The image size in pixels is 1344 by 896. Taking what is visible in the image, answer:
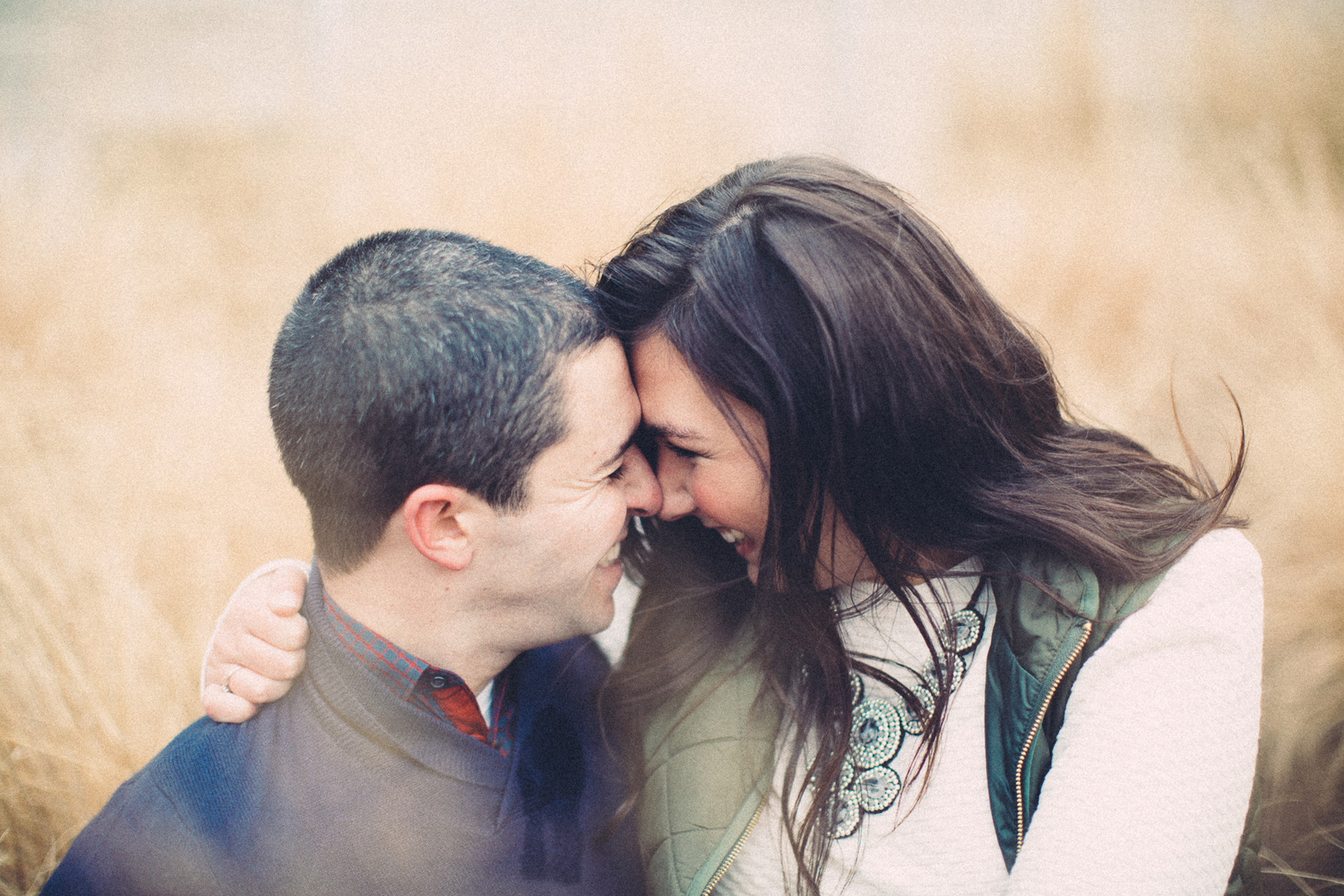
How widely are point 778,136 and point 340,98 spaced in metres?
1.79

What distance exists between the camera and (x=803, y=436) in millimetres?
1516

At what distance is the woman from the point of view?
130cm

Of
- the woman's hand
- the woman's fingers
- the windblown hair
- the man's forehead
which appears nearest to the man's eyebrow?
the man's forehead

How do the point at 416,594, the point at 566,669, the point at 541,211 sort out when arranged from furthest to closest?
the point at 541,211 → the point at 566,669 → the point at 416,594

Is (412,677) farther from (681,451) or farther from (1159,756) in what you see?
(1159,756)

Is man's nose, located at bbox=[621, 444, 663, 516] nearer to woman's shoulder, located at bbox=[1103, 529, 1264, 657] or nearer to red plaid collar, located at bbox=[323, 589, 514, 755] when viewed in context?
red plaid collar, located at bbox=[323, 589, 514, 755]

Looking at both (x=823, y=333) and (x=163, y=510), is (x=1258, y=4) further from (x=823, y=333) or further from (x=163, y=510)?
(x=163, y=510)

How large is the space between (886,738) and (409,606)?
1.01 m

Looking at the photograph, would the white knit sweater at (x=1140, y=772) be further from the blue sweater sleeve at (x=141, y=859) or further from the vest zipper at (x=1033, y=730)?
the blue sweater sleeve at (x=141, y=859)

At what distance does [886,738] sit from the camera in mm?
1570

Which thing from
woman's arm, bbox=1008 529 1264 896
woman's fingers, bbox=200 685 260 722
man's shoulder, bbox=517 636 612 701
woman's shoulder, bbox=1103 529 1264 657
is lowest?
man's shoulder, bbox=517 636 612 701

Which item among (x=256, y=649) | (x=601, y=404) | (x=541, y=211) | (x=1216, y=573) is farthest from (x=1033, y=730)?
(x=541, y=211)

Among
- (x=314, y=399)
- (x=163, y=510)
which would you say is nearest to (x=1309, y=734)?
(x=314, y=399)

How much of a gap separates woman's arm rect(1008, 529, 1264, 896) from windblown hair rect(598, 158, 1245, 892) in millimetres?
120
